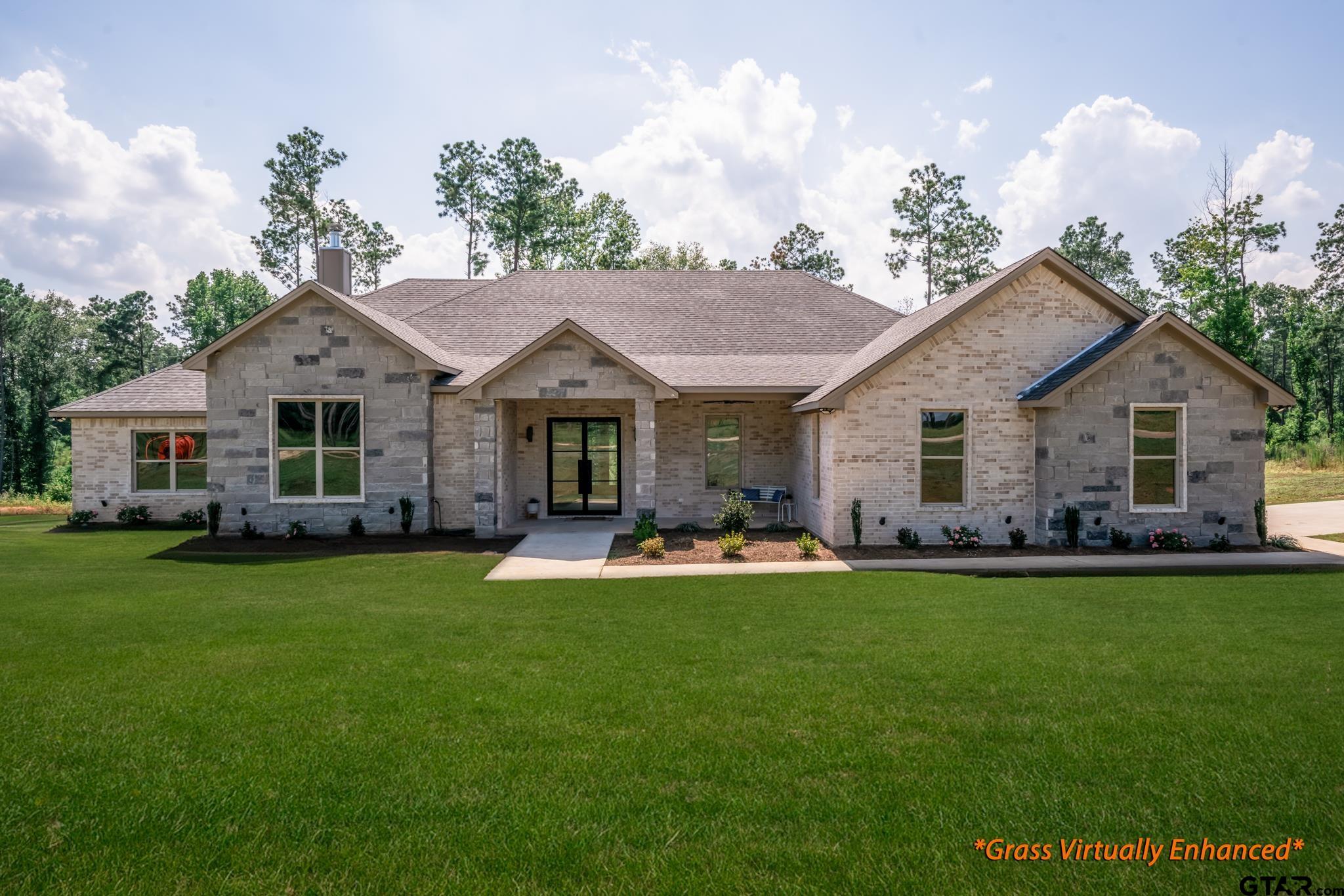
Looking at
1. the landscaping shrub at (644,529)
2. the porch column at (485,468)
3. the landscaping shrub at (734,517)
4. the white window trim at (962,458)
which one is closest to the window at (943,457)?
the white window trim at (962,458)

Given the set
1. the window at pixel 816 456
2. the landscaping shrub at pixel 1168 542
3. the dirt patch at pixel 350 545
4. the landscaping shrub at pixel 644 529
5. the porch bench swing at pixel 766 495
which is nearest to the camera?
the landscaping shrub at pixel 1168 542

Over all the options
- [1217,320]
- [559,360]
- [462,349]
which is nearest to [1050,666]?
[559,360]

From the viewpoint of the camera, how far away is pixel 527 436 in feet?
60.4

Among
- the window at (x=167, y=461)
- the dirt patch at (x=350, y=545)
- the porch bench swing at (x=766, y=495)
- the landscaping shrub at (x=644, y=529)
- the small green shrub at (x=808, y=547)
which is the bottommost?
the dirt patch at (x=350, y=545)

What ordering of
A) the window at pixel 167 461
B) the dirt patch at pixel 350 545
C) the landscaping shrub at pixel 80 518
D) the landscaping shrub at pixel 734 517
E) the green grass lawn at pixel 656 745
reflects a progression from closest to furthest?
the green grass lawn at pixel 656 745 → the dirt patch at pixel 350 545 → the landscaping shrub at pixel 734 517 → the landscaping shrub at pixel 80 518 → the window at pixel 167 461

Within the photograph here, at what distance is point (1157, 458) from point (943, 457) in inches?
154

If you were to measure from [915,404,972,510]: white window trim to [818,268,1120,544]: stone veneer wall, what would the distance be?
27 millimetres

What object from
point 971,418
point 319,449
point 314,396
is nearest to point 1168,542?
point 971,418

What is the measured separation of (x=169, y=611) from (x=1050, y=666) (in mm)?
9512

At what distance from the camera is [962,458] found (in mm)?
14016

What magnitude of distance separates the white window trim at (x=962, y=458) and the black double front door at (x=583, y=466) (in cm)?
759

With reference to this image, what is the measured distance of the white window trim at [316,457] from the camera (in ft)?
50.4

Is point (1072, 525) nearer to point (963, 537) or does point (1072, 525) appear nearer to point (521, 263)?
point (963, 537)

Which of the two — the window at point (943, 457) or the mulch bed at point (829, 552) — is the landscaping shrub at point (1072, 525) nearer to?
the mulch bed at point (829, 552)
